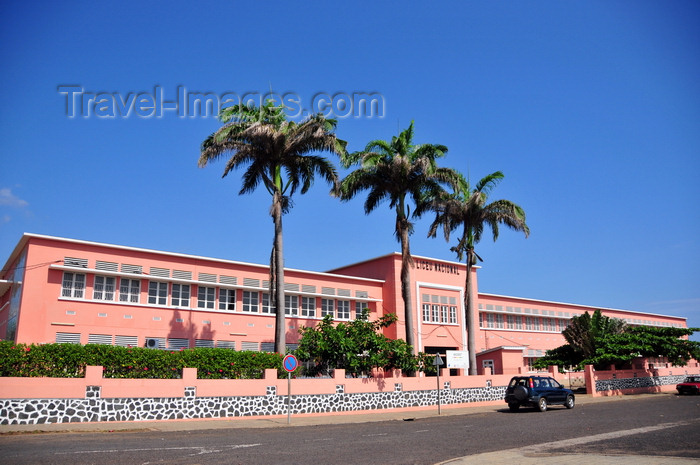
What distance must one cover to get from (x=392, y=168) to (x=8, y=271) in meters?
21.3

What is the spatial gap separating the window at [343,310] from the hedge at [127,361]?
12.4 meters

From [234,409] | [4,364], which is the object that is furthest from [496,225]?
[4,364]

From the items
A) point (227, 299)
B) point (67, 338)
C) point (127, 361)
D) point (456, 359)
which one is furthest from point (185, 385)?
point (456, 359)

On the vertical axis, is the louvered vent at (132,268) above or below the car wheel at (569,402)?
above

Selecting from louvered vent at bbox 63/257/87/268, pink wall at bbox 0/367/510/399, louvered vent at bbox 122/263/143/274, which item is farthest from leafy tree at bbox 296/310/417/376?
louvered vent at bbox 63/257/87/268

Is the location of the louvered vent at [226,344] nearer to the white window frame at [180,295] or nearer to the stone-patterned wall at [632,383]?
the white window frame at [180,295]

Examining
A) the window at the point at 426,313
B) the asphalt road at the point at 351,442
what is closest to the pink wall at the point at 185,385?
the asphalt road at the point at 351,442

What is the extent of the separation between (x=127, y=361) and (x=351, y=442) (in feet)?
33.9

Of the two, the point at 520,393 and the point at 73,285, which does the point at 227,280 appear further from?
the point at 520,393

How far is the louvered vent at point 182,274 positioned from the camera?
30.3 m

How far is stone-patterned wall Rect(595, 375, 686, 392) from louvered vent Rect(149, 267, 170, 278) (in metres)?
28.2

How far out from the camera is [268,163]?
93.6ft

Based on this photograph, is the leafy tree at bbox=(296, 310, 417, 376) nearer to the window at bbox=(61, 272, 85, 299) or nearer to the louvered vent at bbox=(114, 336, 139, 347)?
the louvered vent at bbox=(114, 336, 139, 347)

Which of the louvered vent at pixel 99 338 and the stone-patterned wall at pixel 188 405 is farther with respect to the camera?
the louvered vent at pixel 99 338
